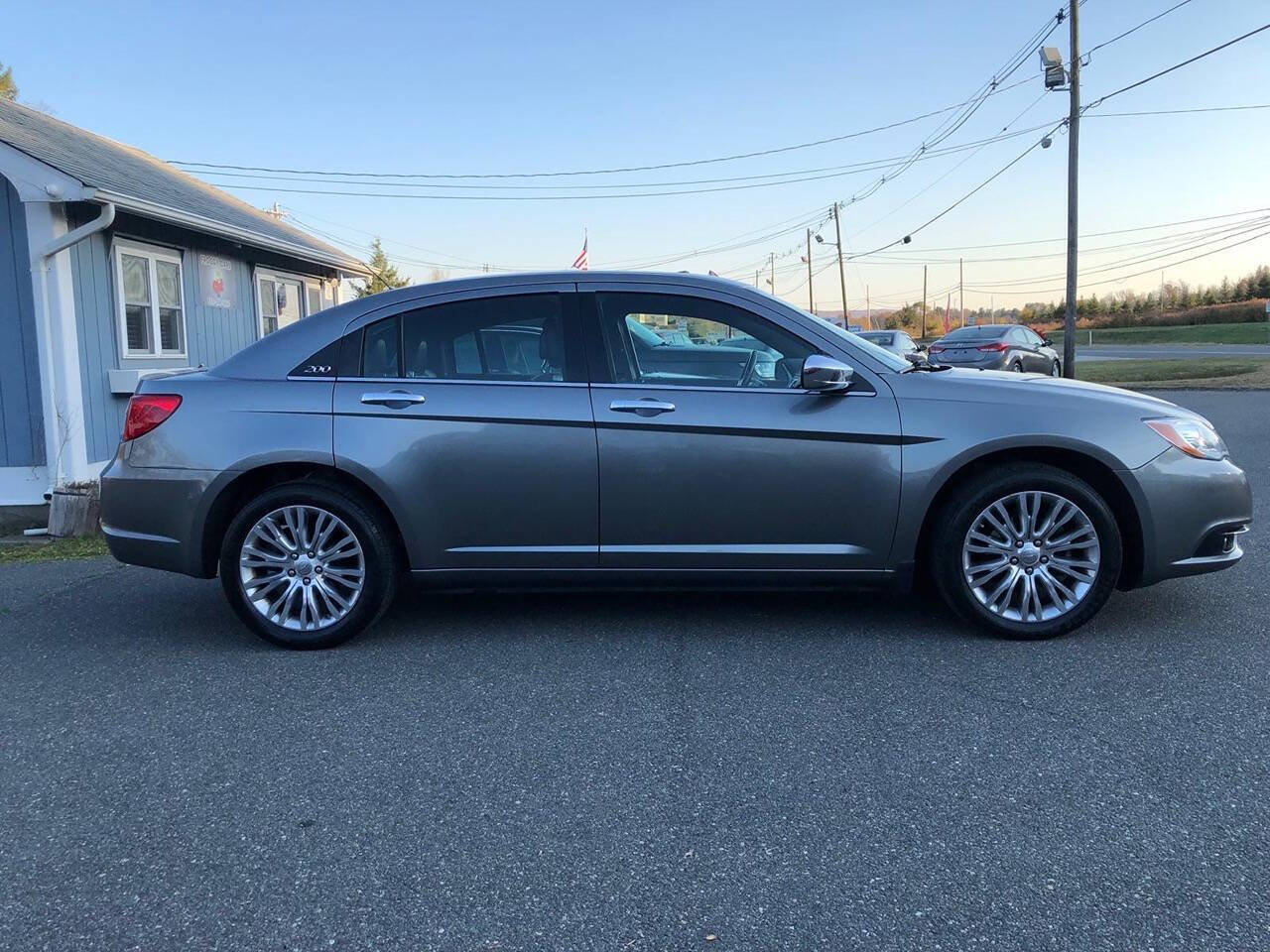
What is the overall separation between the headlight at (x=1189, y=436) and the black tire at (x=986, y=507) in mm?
409

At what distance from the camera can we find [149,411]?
15.6ft

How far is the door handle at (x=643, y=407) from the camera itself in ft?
15.0

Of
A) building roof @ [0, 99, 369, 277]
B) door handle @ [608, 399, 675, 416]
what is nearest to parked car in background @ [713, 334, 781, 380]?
door handle @ [608, 399, 675, 416]

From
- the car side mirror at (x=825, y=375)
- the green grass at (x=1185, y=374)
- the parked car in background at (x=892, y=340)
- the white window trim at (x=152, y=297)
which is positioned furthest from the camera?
the green grass at (x=1185, y=374)

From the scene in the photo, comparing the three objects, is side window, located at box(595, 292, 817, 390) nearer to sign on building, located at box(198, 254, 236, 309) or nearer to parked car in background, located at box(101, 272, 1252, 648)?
parked car in background, located at box(101, 272, 1252, 648)

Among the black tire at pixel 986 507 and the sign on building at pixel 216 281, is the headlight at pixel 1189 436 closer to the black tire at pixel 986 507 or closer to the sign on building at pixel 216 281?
the black tire at pixel 986 507

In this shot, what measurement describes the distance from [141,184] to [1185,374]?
73.6ft

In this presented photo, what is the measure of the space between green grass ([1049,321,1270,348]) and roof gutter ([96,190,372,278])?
43439mm

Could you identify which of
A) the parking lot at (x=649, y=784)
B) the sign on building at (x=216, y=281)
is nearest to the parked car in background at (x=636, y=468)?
the parking lot at (x=649, y=784)

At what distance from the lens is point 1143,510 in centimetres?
450

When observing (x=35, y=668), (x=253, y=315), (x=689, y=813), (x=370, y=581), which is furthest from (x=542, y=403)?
(x=253, y=315)

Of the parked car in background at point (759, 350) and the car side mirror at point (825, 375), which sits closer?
the car side mirror at point (825, 375)

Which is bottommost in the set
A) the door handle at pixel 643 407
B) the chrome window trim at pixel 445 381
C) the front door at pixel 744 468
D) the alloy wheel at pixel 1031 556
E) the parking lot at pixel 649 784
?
the parking lot at pixel 649 784

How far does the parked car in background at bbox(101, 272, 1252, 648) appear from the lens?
4535 mm
